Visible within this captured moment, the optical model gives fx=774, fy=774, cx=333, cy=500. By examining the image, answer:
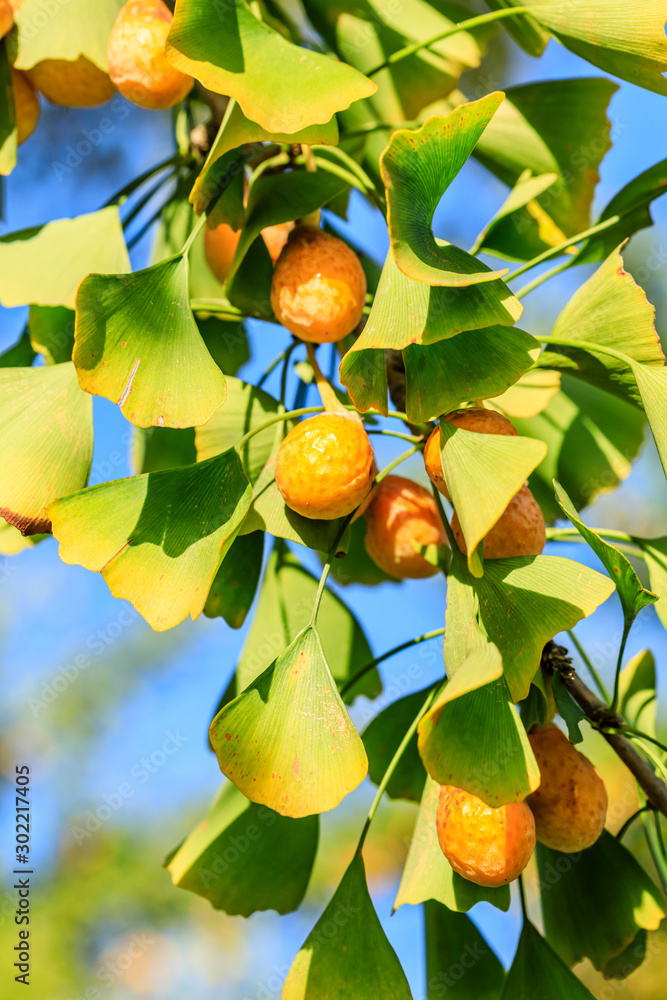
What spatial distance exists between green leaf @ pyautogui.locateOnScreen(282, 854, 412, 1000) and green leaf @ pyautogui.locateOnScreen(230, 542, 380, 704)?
10.2 inches

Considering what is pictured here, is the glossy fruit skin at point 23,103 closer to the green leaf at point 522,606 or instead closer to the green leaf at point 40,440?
the green leaf at point 40,440

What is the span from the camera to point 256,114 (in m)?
0.57

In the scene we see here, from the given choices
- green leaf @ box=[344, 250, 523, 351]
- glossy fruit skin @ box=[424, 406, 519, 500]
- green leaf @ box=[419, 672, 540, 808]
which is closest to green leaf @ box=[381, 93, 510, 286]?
green leaf @ box=[344, 250, 523, 351]

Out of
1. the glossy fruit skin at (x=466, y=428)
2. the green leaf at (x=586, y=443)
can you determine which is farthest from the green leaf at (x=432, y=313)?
the green leaf at (x=586, y=443)

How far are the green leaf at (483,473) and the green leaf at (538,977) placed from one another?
49 cm

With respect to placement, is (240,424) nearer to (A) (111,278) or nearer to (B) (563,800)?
(A) (111,278)

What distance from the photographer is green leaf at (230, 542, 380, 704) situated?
2.92ft

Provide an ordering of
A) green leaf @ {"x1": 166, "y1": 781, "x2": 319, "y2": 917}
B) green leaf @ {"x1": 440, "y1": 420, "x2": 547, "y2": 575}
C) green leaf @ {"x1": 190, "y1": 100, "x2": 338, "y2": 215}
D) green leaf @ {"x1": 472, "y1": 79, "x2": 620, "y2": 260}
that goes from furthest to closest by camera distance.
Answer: green leaf @ {"x1": 472, "y1": 79, "x2": 620, "y2": 260}, green leaf @ {"x1": 166, "y1": 781, "x2": 319, "y2": 917}, green leaf @ {"x1": 190, "y1": 100, "x2": 338, "y2": 215}, green leaf @ {"x1": 440, "y1": 420, "x2": 547, "y2": 575}

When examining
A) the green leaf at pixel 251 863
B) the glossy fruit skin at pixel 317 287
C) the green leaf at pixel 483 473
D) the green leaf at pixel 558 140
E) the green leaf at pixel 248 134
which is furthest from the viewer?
the green leaf at pixel 558 140

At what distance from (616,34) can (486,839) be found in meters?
0.70

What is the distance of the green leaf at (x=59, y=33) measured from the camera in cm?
82

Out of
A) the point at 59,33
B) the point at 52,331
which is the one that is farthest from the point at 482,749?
the point at 59,33

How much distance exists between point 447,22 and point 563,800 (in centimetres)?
89

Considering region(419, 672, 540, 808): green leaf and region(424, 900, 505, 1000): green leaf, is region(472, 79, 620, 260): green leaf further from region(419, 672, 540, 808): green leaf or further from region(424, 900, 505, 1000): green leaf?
region(424, 900, 505, 1000): green leaf
